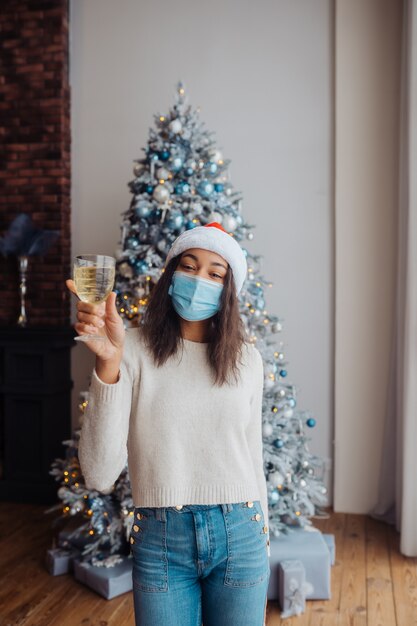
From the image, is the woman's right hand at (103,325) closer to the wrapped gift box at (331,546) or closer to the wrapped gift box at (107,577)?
the wrapped gift box at (107,577)

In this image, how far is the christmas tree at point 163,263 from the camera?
3.12 meters

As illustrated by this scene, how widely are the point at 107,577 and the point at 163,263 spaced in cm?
151

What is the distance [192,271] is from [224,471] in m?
0.48

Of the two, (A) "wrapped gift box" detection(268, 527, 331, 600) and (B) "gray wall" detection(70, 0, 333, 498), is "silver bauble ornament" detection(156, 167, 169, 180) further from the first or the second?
(A) "wrapped gift box" detection(268, 527, 331, 600)

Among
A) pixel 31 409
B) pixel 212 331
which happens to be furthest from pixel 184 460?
pixel 31 409

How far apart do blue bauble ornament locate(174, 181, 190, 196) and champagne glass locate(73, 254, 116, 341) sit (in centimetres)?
214

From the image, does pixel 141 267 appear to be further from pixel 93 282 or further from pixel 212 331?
pixel 93 282

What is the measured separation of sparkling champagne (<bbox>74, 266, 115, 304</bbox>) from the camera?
1100 mm

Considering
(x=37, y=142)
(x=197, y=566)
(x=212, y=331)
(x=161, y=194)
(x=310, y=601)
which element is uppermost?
(x=37, y=142)

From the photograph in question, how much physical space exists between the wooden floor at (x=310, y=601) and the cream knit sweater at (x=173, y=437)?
61.8 inches

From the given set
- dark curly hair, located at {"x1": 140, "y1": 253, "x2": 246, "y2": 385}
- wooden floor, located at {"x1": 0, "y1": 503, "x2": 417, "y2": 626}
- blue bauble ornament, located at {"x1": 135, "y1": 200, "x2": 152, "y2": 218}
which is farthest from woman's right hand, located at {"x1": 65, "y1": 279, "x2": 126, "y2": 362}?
blue bauble ornament, located at {"x1": 135, "y1": 200, "x2": 152, "y2": 218}

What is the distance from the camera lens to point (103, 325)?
1184 millimetres

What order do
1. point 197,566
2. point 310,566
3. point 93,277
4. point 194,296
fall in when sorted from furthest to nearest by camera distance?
point 310,566 < point 194,296 < point 197,566 < point 93,277

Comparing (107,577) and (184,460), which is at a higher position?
(184,460)
